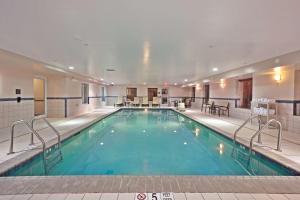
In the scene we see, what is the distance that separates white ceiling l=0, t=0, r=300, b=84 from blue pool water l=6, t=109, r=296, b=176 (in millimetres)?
2134

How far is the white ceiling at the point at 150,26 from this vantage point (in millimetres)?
2414

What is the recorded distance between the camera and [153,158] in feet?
14.8

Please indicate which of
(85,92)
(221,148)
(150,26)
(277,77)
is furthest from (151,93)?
(150,26)

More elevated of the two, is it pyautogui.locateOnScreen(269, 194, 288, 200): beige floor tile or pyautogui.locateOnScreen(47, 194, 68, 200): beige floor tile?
pyautogui.locateOnScreen(269, 194, 288, 200): beige floor tile

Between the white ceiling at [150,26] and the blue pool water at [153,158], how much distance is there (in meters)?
2.13

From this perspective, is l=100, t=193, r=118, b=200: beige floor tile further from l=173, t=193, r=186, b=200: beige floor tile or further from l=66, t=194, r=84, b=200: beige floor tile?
l=173, t=193, r=186, b=200: beige floor tile

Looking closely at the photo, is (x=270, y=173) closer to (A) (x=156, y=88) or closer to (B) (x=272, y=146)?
(B) (x=272, y=146)

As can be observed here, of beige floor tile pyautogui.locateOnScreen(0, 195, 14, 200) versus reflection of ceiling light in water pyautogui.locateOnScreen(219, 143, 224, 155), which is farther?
reflection of ceiling light in water pyautogui.locateOnScreen(219, 143, 224, 155)

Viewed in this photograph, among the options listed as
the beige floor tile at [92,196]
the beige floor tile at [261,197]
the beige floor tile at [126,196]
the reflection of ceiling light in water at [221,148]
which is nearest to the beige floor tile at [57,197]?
the beige floor tile at [92,196]

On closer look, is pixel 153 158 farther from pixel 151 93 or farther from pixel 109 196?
pixel 151 93

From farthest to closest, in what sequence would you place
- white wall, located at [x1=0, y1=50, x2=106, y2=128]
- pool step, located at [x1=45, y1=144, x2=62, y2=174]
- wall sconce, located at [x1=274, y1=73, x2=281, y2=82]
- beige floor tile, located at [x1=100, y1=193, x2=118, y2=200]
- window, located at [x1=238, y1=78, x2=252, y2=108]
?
window, located at [x1=238, y1=78, x2=252, y2=108] < wall sconce, located at [x1=274, y1=73, x2=281, y2=82] < white wall, located at [x1=0, y1=50, x2=106, y2=128] < pool step, located at [x1=45, y1=144, x2=62, y2=174] < beige floor tile, located at [x1=100, y1=193, x2=118, y2=200]

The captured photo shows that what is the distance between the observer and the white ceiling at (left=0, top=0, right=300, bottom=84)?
95.0 inches

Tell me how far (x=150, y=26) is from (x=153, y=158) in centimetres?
270

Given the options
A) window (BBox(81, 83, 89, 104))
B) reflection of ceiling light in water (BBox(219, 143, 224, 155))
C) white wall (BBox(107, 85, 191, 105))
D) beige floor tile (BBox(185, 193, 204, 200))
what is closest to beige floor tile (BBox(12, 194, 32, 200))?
beige floor tile (BBox(185, 193, 204, 200))
